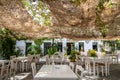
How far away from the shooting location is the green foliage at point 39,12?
6816mm

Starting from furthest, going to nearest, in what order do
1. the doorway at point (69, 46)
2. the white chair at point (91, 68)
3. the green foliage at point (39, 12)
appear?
the doorway at point (69, 46)
the white chair at point (91, 68)
the green foliage at point (39, 12)

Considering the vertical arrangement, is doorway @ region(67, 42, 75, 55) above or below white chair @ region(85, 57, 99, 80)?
above

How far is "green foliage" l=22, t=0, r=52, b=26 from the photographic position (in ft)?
22.4

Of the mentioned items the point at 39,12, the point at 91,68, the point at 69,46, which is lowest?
the point at 91,68

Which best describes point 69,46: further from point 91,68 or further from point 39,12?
point 39,12

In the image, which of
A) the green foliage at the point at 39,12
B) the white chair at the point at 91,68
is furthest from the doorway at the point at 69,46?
the green foliage at the point at 39,12

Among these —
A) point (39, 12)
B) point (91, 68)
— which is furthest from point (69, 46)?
point (39, 12)

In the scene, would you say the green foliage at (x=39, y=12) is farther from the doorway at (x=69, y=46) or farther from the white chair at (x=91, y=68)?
the doorway at (x=69, y=46)

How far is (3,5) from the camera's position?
→ 484 cm

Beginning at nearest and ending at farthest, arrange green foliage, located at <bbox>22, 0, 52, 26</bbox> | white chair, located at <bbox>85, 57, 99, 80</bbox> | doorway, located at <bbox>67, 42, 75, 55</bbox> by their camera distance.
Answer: green foliage, located at <bbox>22, 0, 52, 26</bbox>, white chair, located at <bbox>85, 57, 99, 80</bbox>, doorway, located at <bbox>67, 42, 75, 55</bbox>

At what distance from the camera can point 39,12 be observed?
24.5 ft

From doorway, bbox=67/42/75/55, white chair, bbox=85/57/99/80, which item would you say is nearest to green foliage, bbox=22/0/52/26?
white chair, bbox=85/57/99/80

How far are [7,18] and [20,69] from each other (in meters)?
6.97

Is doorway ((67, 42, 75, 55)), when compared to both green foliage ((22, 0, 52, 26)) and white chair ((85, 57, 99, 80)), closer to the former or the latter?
white chair ((85, 57, 99, 80))
